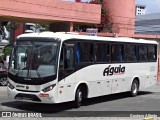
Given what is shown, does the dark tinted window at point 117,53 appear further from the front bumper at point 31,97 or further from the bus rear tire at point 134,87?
the front bumper at point 31,97

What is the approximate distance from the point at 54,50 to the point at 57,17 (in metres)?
13.4

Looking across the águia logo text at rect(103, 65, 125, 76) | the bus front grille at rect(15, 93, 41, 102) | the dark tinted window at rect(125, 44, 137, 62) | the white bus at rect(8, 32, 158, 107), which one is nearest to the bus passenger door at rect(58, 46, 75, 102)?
the white bus at rect(8, 32, 158, 107)

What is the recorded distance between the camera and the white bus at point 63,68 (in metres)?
13.1

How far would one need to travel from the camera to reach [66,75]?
13586 millimetres

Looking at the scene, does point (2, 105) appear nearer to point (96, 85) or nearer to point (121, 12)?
point (96, 85)

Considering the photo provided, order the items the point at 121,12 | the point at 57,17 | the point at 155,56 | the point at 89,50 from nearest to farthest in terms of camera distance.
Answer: the point at 89,50 < the point at 155,56 < the point at 57,17 < the point at 121,12

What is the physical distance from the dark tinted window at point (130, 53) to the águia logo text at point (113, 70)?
0.72 m

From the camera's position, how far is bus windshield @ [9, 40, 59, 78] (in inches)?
520

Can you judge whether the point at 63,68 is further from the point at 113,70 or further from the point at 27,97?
the point at 113,70

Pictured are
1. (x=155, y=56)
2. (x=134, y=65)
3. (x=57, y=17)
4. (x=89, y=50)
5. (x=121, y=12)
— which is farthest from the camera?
(x=121, y=12)

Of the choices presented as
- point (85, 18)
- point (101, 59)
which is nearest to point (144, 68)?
point (101, 59)

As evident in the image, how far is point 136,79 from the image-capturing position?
63.1ft

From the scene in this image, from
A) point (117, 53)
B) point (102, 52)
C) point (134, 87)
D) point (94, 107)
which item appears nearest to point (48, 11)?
point (134, 87)

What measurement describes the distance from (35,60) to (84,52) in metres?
2.21
